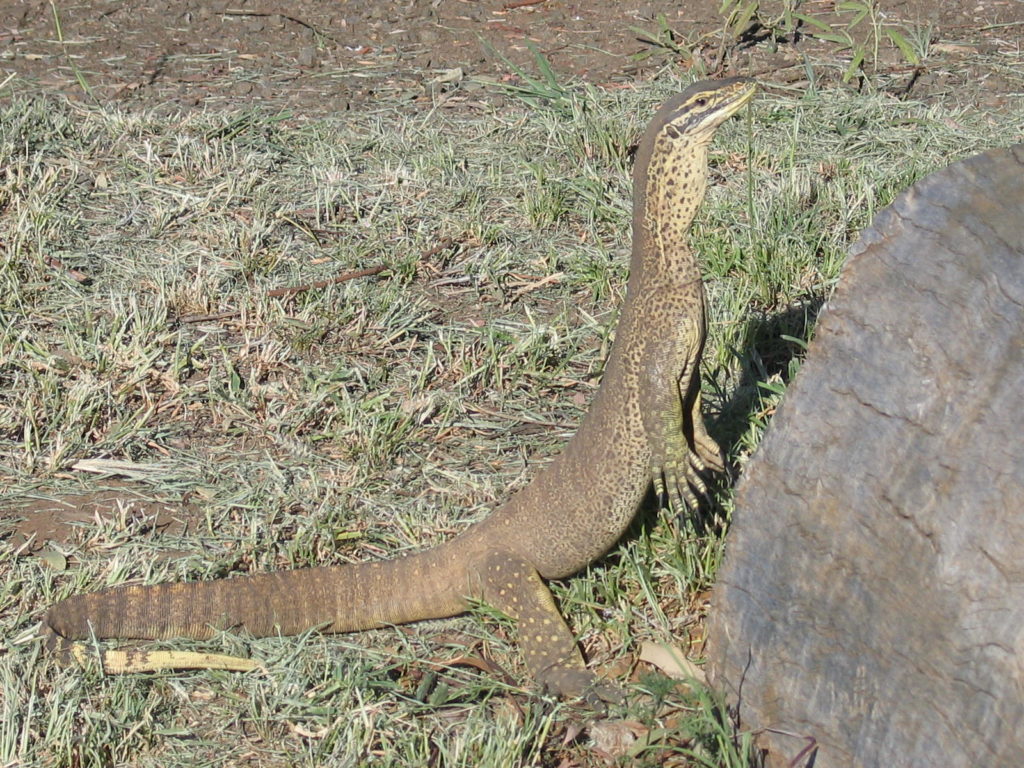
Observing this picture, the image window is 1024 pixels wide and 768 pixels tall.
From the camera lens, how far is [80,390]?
522cm

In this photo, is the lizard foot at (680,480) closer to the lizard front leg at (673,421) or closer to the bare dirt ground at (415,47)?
the lizard front leg at (673,421)

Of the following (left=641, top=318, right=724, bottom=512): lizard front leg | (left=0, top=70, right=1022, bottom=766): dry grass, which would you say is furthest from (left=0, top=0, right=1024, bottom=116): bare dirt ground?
(left=641, top=318, right=724, bottom=512): lizard front leg

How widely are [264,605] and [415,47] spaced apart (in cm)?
543

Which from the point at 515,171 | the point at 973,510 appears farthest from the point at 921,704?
the point at 515,171

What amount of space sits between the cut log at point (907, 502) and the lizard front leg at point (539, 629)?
0.77 metres

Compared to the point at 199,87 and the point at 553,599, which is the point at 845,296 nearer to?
the point at 553,599

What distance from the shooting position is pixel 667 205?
4.01 metres

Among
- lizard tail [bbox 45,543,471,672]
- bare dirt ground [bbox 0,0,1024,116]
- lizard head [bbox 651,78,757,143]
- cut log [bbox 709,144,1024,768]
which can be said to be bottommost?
lizard tail [bbox 45,543,471,672]

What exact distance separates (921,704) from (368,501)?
245 centimetres

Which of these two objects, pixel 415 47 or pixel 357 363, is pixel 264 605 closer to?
pixel 357 363

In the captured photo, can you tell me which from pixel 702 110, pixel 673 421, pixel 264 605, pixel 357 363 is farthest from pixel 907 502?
pixel 357 363

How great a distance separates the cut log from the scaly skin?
0.78m

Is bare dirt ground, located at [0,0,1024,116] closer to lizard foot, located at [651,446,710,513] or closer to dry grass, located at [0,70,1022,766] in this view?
dry grass, located at [0,70,1022,766]

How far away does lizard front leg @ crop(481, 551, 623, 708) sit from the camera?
3.98 metres
